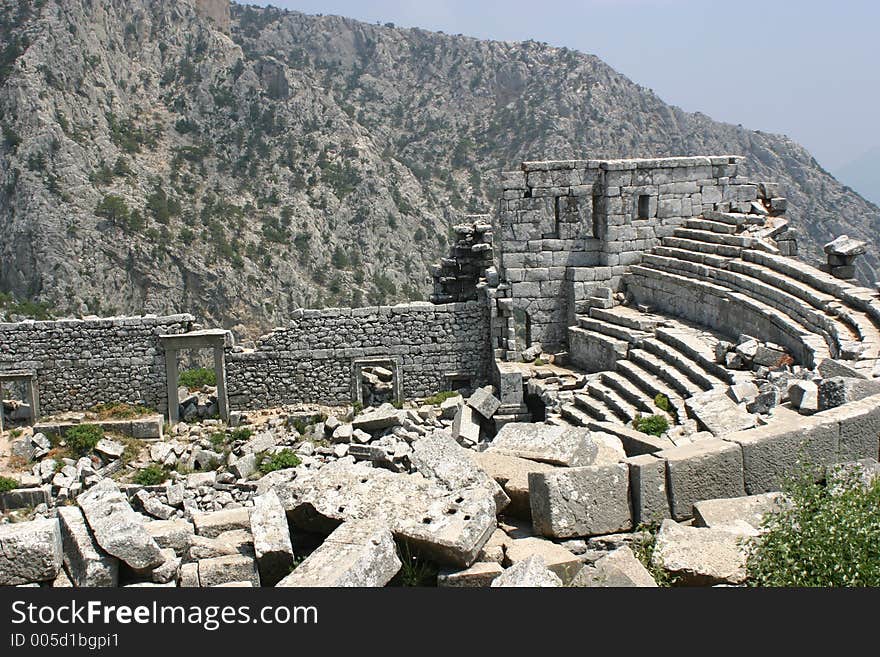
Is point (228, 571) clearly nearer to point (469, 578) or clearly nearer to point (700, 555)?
point (469, 578)

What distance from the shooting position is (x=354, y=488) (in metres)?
7.92

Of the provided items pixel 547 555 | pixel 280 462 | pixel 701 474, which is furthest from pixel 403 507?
pixel 280 462

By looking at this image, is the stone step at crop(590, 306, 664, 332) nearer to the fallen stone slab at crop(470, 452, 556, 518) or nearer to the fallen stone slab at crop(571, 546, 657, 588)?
→ the fallen stone slab at crop(470, 452, 556, 518)

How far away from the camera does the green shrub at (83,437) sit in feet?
58.4

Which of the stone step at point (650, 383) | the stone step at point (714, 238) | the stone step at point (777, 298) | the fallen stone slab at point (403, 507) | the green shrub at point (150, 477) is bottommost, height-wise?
the green shrub at point (150, 477)

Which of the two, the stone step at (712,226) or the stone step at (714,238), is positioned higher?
the stone step at (712,226)

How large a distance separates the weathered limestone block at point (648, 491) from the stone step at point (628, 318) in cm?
936

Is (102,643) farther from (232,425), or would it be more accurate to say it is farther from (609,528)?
(232,425)

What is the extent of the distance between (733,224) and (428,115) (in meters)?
50.7

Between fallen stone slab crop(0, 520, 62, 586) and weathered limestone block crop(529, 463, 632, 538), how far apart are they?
13.1 ft

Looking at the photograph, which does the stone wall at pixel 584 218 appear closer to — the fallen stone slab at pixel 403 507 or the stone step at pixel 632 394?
the stone step at pixel 632 394

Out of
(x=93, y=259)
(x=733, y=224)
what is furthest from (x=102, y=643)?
(x=93, y=259)

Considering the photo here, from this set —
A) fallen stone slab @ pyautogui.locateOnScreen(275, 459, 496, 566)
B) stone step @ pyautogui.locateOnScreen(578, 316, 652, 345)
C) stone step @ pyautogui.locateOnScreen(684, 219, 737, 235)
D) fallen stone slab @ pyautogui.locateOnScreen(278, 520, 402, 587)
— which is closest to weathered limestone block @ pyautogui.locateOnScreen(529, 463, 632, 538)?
fallen stone slab @ pyautogui.locateOnScreen(275, 459, 496, 566)

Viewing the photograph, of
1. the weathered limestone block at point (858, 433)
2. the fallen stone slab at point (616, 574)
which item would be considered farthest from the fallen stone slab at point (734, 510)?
the fallen stone slab at point (616, 574)
